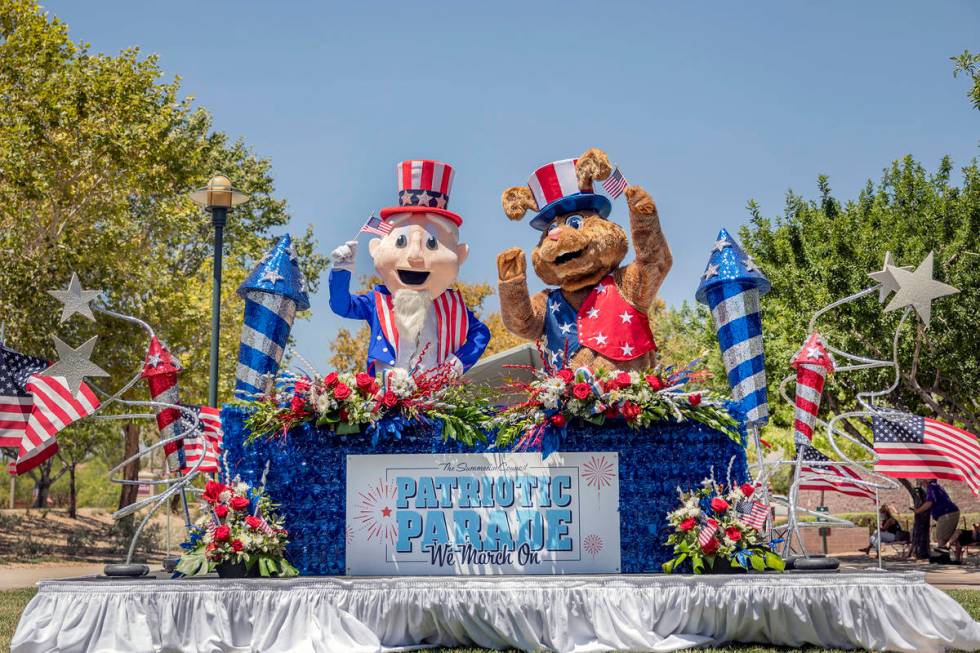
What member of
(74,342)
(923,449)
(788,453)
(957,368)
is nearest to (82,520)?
(74,342)

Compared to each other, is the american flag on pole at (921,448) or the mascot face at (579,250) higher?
the mascot face at (579,250)

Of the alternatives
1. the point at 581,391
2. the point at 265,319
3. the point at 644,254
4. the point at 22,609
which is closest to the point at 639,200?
the point at 644,254

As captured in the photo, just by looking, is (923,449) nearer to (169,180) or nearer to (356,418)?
(356,418)

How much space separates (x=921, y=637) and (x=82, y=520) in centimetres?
2811

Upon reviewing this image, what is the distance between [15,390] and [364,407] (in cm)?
391

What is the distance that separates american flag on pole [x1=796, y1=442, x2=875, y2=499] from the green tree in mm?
12895

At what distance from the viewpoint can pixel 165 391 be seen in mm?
8148

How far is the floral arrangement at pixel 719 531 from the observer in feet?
22.9

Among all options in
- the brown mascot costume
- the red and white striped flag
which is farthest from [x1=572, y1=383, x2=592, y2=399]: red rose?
the red and white striped flag

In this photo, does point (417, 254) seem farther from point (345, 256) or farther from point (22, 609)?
point (22, 609)

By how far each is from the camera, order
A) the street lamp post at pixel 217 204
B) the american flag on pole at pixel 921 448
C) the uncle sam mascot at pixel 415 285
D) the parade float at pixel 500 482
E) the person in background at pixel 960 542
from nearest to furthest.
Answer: the parade float at pixel 500 482 → the american flag on pole at pixel 921 448 → the uncle sam mascot at pixel 415 285 → the street lamp post at pixel 217 204 → the person in background at pixel 960 542

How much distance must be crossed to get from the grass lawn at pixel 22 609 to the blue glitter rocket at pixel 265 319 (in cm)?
280

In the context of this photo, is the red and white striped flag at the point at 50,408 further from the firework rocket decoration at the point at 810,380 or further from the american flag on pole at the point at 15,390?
the firework rocket decoration at the point at 810,380

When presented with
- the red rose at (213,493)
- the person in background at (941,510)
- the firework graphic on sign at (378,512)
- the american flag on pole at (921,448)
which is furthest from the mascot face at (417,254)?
the person in background at (941,510)
